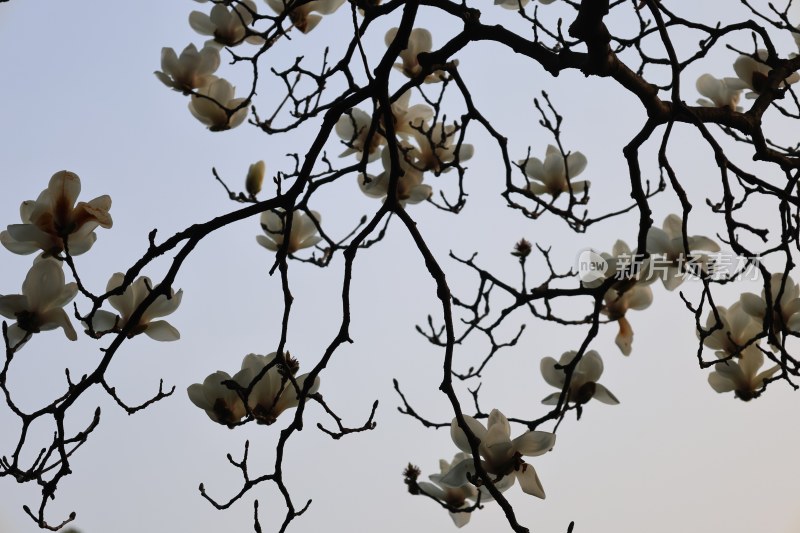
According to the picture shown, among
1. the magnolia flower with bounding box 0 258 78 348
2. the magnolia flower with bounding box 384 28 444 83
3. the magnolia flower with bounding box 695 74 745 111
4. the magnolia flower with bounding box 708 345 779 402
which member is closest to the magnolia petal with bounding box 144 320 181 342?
the magnolia flower with bounding box 0 258 78 348

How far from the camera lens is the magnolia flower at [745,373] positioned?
1.43 meters

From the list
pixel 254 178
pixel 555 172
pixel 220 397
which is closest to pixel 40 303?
pixel 220 397

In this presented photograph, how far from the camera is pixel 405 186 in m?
1.70

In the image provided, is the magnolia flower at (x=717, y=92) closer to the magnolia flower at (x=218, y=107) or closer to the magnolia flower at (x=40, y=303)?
the magnolia flower at (x=218, y=107)

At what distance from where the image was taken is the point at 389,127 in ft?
4.43

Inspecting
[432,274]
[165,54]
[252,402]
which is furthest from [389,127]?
[165,54]

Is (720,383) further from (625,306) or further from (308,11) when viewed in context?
(308,11)

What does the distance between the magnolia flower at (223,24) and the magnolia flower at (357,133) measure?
9.9 inches

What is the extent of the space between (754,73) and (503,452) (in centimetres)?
95

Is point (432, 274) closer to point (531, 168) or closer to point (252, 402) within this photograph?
point (252, 402)

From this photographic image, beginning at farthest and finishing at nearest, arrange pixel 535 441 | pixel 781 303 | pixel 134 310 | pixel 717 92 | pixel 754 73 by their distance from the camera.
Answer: pixel 717 92, pixel 754 73, pixel 781 303, pixel 134 310, pixel 535 441

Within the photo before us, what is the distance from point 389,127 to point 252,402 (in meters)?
0.48

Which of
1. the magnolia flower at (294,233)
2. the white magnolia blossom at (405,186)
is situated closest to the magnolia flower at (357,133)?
the white magnolia blossom at (405,186)

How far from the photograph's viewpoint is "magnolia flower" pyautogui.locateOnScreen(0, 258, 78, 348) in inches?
45.8
